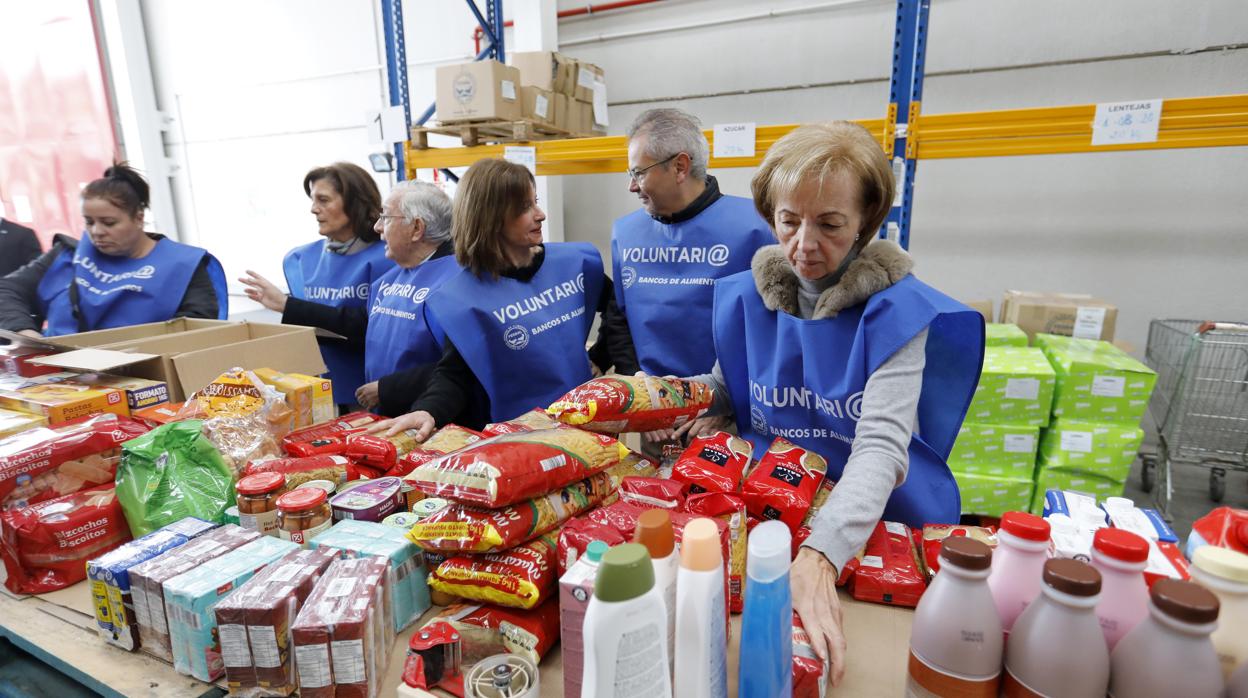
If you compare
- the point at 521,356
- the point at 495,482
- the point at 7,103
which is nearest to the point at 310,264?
the point at 521,356

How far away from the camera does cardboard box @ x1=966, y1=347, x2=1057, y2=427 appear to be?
10.4 ft

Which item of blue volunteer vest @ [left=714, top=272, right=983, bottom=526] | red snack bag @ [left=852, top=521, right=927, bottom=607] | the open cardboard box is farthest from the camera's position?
the open cardboard box

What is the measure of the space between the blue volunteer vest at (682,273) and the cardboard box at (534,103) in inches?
68.2

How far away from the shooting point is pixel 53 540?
4.10 ft

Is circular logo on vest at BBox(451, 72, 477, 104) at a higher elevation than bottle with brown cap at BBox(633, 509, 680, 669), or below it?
higher

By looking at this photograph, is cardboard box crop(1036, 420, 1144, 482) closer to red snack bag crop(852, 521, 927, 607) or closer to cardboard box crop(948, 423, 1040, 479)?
cardboard box crop(948, 423, 1040, 479)

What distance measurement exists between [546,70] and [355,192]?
161 centimetres

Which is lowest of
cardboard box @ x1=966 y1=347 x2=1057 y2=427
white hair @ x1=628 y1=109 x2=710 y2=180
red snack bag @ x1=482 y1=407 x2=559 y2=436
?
cardboard box @ x1=966 y1=347 x2=1057 y2=427

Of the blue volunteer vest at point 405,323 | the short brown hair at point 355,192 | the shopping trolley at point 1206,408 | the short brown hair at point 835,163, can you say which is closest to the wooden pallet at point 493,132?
the short brown hair at point 355,192

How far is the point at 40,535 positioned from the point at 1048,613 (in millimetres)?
1737

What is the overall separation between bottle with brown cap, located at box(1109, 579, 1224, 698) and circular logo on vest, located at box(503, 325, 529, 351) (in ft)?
6.29

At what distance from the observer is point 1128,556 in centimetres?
72

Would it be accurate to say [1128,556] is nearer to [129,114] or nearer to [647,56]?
[647,56]

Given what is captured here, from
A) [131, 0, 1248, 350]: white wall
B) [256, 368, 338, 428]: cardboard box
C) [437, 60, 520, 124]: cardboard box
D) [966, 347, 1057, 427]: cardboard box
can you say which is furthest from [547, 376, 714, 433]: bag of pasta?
[131, 0, 1248, 350]: white wall
